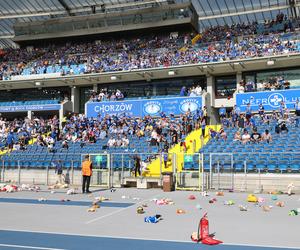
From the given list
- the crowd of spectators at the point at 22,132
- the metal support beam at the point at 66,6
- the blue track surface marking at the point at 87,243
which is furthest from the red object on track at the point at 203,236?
the metal support beam at the point at 66,6

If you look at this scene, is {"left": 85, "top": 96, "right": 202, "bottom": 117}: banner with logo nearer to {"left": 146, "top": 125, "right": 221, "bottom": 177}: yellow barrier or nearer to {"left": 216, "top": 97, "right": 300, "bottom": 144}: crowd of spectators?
{"left": 216, "top": 97, "right": 300, "bottom": 144}: crowd of spectators

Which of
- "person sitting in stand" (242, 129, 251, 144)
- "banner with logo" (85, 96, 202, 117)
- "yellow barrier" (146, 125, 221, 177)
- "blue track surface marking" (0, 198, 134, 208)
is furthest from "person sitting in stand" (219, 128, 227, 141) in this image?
"blue track surface marking" (0, 198, 134, 208)

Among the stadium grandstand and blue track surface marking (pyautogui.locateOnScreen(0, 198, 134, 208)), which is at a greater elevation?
the stadium grandstand

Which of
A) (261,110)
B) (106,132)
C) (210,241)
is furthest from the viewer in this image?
(106,132)

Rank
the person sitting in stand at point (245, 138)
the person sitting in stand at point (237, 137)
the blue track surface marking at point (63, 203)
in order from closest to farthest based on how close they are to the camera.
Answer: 1. the blue track surface marking at point (63, 203)
2. the person sitting in stand at point (245, 138)
3. the person sitting in stand at point (237, 137)

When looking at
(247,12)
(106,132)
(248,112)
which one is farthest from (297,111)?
(247,12)

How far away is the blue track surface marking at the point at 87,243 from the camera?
8.13 meters

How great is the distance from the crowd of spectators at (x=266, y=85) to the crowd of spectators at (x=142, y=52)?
2281 mm

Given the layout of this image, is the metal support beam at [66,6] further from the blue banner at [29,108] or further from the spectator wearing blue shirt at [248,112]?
the spectator wearing blue shirt at [248,112]

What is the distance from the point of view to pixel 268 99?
2933 cm

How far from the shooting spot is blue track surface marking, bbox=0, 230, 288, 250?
8.13 metres

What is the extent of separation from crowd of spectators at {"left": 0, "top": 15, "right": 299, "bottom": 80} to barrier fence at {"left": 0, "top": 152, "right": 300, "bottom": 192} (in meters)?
14.6

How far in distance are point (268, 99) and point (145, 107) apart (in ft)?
32.6

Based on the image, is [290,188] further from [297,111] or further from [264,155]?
[297,111]
